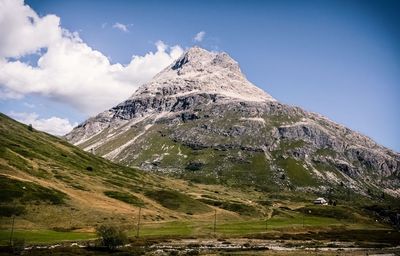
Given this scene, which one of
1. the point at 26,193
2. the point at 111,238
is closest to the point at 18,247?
the point at 111,238

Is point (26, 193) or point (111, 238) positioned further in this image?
point (26, 193)

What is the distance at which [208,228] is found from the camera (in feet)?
568

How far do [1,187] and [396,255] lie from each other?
14148 centimetres

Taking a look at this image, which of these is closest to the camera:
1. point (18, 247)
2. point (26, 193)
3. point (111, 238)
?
point (18, 247)

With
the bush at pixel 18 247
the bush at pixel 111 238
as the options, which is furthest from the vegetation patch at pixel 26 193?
the bush at pixel 18 247

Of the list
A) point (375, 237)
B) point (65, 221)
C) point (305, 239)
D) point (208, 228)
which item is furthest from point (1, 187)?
point (375, 237)

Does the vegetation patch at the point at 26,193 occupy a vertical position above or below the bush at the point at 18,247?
above

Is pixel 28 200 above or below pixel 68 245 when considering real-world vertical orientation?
above

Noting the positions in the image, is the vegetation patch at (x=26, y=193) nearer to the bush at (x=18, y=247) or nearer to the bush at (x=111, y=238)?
the bush at (x=111, y=238)

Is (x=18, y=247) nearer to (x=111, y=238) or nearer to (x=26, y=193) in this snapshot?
(x=111, y=238)

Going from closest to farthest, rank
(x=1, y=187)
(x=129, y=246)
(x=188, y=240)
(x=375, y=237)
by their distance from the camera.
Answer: (x=129, y=246)
(x=188, y=240)
(x=1, y=187)
(x=375, y=237)

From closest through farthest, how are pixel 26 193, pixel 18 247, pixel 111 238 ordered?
pixel 18 247 → pixel 111 238 → pixel 26 193

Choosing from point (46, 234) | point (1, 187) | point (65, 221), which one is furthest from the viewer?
point (1, 187)

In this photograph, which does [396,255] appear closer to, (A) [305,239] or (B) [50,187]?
(A) [305,239]
